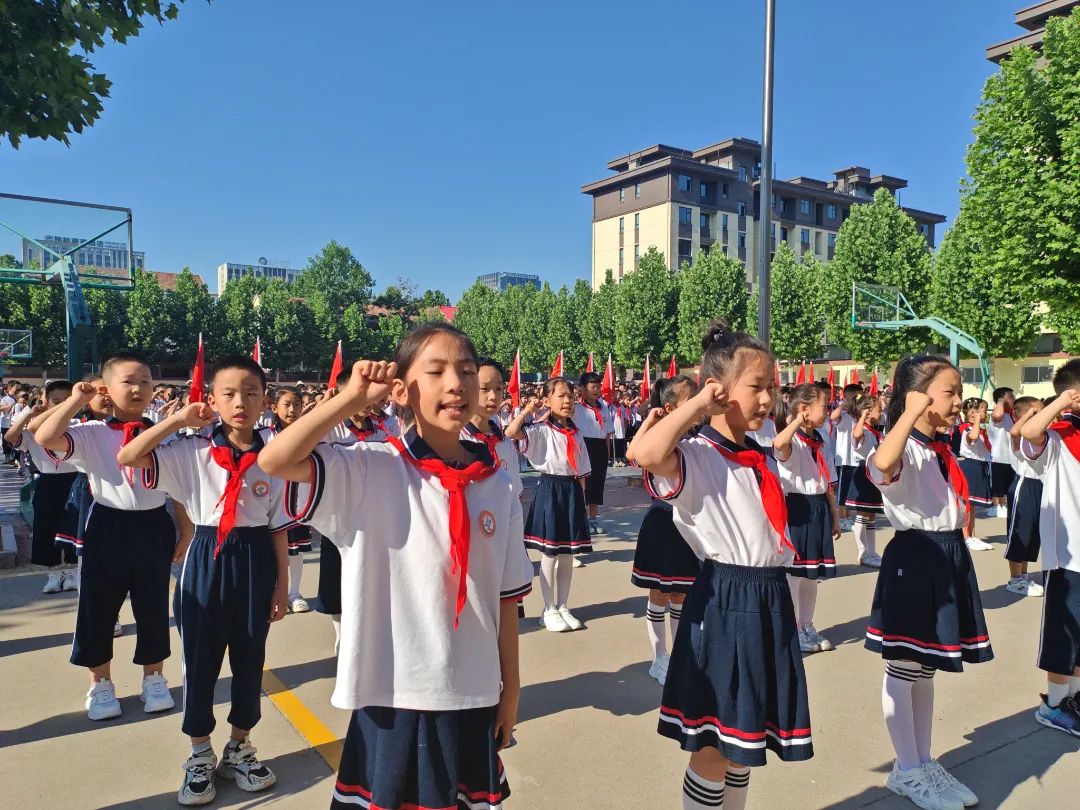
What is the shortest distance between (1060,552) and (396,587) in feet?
12.1

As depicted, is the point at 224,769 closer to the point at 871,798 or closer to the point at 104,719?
the point at 104,719

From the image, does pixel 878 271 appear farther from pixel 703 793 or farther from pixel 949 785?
pixel 703 793

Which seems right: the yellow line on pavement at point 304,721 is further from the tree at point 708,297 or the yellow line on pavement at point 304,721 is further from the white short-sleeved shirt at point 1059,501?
the tree at point 708,297

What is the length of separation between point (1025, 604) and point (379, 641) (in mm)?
6531

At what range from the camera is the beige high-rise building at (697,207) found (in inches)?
2207

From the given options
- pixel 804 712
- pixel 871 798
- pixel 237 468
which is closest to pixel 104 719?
pixel 237 468

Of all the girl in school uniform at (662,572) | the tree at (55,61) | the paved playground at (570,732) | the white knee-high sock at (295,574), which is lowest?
the paved playground at (570,732)

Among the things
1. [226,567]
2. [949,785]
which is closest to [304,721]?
[226,567]

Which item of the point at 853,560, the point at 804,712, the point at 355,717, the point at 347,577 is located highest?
the point at 347,577

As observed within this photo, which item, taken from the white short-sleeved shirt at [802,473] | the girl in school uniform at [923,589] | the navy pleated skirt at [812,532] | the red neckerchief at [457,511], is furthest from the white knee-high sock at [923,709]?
the red neckerchief at [457,511]

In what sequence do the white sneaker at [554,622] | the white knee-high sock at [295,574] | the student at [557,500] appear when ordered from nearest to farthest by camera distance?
1. the white sneaker at [554,622]
2. the student at [557,500]
3. the white knee-high sock at [295,574]

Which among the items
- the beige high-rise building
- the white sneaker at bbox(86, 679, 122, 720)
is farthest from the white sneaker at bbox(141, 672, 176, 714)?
the beige high-rise building

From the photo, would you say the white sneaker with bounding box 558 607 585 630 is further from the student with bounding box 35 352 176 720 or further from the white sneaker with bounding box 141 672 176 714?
the student with bounding box 35 352 176 720

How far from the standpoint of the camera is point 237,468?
3.30 meters
